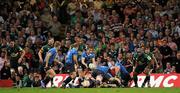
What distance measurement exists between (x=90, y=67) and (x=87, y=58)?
413 mm

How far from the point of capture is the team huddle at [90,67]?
1848cm

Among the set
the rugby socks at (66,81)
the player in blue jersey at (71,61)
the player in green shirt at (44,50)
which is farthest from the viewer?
the player in green shirt at (44,50)

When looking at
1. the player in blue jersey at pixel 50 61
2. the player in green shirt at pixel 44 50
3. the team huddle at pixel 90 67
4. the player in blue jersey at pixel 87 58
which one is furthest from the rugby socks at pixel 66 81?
the player in green shirt at pixel 44 50

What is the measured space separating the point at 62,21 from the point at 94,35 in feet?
10.3

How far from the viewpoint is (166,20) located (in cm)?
2108

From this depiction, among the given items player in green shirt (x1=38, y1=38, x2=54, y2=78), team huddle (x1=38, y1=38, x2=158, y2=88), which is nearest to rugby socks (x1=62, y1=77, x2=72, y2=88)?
team huddle (x1=38, y1=38, x2=158, y2=88)

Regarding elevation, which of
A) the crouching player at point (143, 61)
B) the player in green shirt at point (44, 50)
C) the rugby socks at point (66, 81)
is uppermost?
the player in green shirt at point (44, 50)

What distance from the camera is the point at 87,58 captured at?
19.6 meters

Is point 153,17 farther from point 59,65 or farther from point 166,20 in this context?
point 59,65

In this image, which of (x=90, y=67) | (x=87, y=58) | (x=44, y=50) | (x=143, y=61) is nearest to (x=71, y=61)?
(x=87, y=58)

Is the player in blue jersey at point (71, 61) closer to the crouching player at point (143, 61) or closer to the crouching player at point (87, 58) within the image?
the crouching player at point (87, 58)

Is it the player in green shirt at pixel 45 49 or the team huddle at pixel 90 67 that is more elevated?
the player in green shirt at pixel 45 49

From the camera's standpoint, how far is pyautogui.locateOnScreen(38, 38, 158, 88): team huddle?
728 inches

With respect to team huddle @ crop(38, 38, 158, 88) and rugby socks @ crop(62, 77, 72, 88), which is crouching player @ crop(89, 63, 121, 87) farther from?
rugby socks @ crop(62, 77, 72, 88)
